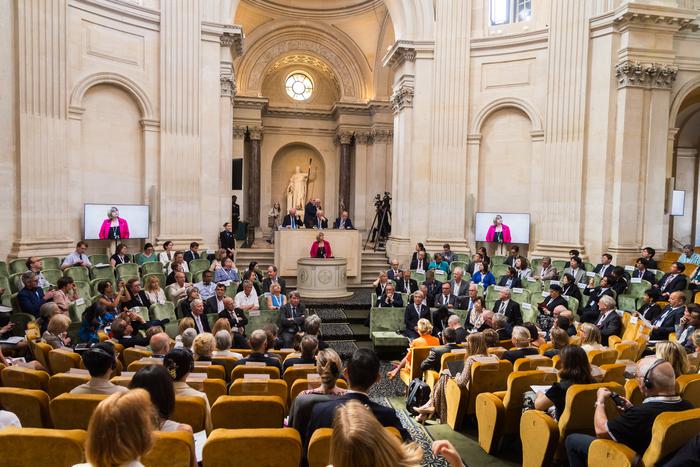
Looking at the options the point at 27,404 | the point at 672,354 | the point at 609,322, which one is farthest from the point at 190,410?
the point at 609,322

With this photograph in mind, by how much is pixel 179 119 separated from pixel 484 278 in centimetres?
886

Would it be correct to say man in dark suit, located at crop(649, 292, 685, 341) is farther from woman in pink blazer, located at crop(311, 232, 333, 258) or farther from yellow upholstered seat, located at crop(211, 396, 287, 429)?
woman in pink blazer, located at crop(311, 232, 333, 258)

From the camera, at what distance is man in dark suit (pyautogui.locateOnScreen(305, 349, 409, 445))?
9.52ft

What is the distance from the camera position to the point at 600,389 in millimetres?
3549

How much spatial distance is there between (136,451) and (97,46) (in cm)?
1276

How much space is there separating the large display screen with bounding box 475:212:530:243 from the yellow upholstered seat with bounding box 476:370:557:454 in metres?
9.98

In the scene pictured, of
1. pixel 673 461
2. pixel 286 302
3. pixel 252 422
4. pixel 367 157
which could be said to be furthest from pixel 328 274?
pixel 367 157

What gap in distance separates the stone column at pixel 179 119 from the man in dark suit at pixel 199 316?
6.35 m

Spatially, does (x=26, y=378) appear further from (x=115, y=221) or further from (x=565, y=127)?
(x=565, y=127)

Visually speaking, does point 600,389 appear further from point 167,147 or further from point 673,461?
point 167,147

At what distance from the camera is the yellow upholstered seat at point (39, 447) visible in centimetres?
267

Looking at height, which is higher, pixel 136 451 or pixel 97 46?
pixel 97 46

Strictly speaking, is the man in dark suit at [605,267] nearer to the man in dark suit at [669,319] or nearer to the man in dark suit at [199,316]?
the man in dark suit at [669,319]

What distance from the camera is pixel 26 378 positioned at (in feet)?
13.5
